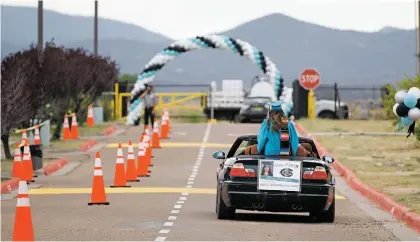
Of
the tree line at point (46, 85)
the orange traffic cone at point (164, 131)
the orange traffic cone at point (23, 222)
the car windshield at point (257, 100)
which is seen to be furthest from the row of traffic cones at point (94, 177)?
the car windshield at point (257, 100)

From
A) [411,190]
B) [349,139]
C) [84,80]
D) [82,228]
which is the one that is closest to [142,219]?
[82,228]

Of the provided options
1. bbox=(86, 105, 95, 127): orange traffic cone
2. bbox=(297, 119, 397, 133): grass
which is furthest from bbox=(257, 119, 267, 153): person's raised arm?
bbox=(86, 105, 95, 127): orange traffic cone

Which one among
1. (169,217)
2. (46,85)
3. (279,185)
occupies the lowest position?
(169,217)

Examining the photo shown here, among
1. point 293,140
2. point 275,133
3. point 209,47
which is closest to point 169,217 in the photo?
point 275,133

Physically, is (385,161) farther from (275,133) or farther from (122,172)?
(275,133)

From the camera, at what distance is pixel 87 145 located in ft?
139

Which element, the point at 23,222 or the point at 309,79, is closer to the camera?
the point at 23,222

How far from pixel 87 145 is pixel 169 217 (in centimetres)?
2224

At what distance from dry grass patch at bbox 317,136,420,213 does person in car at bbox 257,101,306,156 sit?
7.67ft

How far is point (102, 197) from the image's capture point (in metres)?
22.9

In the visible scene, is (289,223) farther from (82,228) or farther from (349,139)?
(349,139)

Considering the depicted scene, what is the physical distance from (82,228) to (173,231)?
1325 mm

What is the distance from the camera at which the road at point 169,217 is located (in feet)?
58.1

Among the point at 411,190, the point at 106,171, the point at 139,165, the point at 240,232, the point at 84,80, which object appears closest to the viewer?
the point at 240,232
